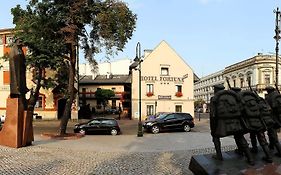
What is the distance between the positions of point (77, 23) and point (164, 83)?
30312 mm

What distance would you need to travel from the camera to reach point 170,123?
28859mm

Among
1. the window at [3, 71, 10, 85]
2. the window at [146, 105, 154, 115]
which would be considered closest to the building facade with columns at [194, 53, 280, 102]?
the window at [146, 105, 154, 115]

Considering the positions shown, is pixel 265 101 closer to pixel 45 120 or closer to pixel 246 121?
pixel 246 121

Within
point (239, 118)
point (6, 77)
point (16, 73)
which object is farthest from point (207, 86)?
point (239, 118)

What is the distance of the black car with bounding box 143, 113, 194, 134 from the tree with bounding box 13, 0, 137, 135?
702 cm

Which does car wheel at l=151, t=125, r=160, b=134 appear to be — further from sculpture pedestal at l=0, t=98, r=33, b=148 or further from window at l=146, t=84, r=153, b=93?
window at l=146, t=84, r=153, b=93

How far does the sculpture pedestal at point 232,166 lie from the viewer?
27.5 ft

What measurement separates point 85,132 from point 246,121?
715 inches

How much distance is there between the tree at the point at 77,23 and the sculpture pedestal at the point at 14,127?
21.9 feet

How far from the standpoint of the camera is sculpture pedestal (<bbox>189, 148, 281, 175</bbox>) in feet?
27.5

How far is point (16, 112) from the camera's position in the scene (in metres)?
15.5

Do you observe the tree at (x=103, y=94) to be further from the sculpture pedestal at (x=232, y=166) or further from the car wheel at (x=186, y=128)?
the sculpture pedestal at (x=232, y=166)

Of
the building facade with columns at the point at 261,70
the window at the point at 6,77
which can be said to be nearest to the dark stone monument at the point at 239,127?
the window at the point at 6,77

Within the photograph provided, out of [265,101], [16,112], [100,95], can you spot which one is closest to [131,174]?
[265,101]
